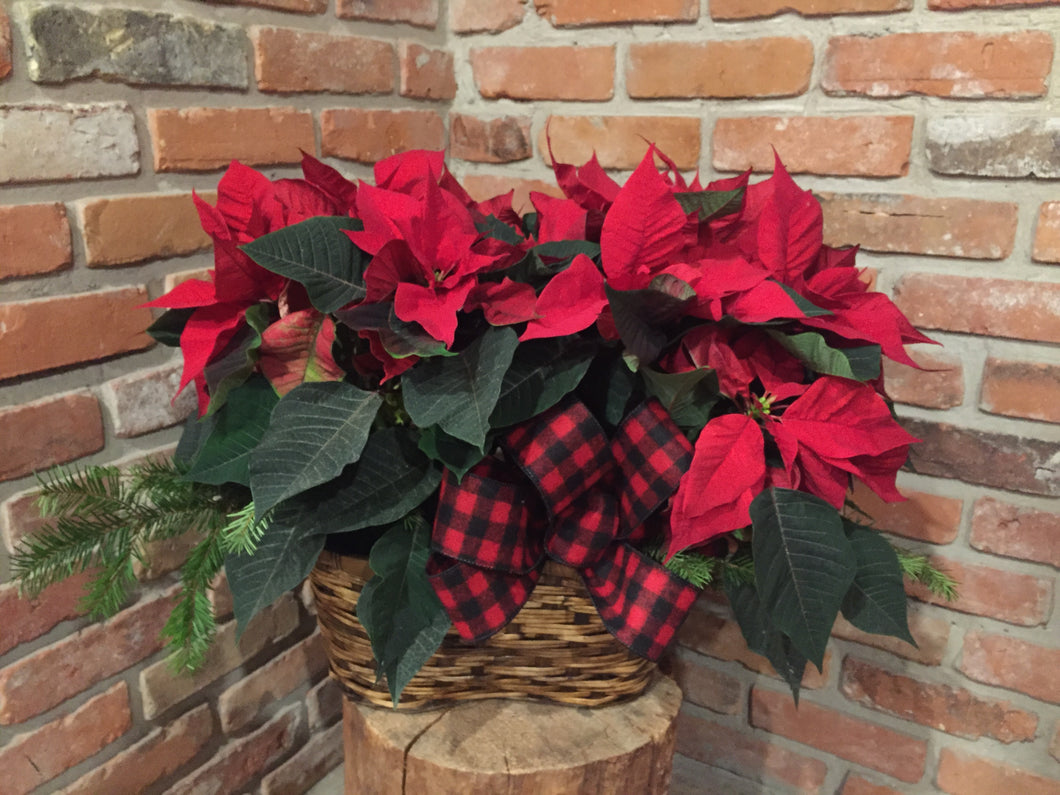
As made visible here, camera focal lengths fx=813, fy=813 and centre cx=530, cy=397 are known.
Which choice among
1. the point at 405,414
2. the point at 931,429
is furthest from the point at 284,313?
the point at 931,429

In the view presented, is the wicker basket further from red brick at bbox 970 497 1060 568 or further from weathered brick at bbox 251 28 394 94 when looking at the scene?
weathered brick at bbox 251 28 394 94

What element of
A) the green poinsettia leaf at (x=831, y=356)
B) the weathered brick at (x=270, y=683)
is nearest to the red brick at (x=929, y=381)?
the green poinsettia leaf at (x=831, y=356)

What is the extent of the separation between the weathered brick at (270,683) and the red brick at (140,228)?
519 millimetres

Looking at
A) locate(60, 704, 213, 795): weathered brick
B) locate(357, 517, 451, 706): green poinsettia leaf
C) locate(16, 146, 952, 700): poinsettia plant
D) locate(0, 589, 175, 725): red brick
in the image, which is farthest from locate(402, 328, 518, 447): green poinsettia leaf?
locate(60, 704, 213, 795): weathered brick

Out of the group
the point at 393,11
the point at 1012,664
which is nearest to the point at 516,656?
the point at 1012,664

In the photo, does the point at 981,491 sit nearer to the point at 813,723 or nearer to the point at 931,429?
the point at 931,429

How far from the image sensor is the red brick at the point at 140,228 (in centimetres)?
79

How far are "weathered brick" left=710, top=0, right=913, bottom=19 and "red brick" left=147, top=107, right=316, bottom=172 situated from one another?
0.51 meters

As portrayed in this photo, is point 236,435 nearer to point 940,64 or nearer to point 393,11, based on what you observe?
point 393,11

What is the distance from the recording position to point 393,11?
3.51 ft

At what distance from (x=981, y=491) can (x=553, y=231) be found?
0.59 metres

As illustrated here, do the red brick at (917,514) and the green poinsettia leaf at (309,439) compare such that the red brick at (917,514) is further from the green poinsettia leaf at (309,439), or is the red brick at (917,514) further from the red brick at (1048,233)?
the green poinsettia leaf at (309,439)

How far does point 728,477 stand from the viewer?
0.59 meters

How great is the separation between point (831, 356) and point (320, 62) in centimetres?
72
